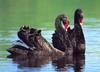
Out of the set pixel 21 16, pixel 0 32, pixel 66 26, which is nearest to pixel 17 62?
pixel 66 26

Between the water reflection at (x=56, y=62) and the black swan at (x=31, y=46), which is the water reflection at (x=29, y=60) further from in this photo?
the black swan at (x=31, y=46)

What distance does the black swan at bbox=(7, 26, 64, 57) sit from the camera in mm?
19875

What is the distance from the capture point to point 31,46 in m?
20.0

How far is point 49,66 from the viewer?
18.2 metres

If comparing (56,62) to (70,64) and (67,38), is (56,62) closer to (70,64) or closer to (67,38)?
(70,64)

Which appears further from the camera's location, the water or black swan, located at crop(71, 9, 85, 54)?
black swan, located at crop(71, 9, 85, 54)

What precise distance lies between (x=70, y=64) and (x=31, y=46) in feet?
5.87

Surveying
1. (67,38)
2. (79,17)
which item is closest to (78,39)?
(67,38)

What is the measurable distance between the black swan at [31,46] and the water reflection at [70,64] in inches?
21.1

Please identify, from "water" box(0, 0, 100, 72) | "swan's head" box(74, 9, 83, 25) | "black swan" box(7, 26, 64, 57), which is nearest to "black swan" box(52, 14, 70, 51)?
"black swan" box(7, 26, 64, 57)

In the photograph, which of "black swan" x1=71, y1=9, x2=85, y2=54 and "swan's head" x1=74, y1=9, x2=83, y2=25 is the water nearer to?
"black swan" x1=71, y1=9, x2=85, y2=54

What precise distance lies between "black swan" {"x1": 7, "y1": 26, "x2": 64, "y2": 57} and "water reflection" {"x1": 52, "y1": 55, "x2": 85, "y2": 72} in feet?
1.76

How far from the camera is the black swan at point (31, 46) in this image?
19.9 metres

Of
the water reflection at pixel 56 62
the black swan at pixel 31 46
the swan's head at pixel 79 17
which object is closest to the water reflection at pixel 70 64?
the water reflection at pixel 56 62
